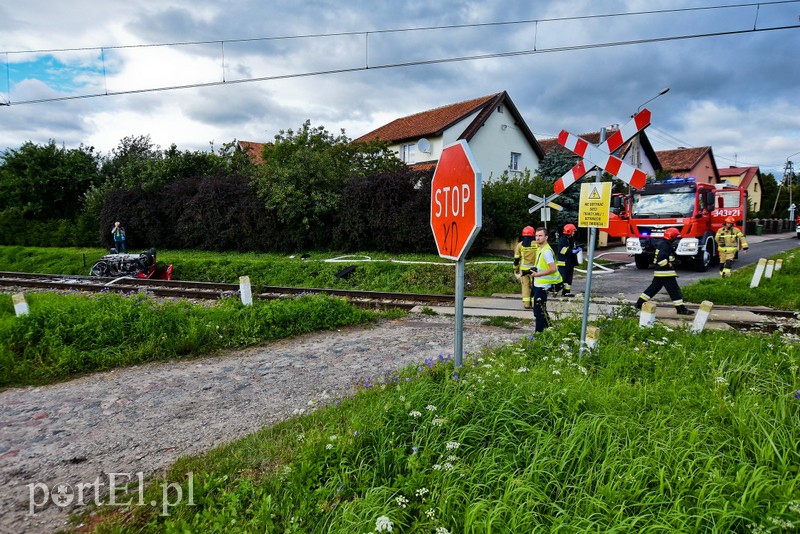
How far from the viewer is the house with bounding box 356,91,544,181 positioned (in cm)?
2659

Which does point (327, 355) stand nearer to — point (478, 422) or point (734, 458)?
point (478, 422)

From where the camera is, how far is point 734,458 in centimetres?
253

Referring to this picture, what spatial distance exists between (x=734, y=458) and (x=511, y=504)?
138 centimetres

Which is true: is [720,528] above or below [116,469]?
above

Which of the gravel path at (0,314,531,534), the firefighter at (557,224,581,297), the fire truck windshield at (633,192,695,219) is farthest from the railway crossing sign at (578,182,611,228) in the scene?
the fire truck windshield at (633,192,695,219)

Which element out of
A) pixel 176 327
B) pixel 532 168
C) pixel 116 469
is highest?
pixel 532 168

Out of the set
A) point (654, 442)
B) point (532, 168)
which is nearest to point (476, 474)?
point (654, 442)

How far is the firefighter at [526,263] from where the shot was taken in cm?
963

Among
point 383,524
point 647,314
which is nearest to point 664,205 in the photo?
point 647,314

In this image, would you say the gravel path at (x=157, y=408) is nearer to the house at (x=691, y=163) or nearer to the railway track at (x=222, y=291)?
the railway track at (x=222, y=291)

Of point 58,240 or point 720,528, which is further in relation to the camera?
point 58,240

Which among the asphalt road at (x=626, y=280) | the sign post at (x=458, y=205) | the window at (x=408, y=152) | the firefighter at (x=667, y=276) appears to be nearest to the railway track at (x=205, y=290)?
the firefighter at (x=667, y=276)

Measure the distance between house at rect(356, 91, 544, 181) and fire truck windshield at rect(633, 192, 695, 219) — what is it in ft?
34.8

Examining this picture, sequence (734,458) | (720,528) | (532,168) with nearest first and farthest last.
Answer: (720,528), (734,458), (532,168)
